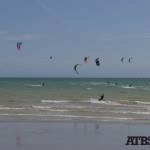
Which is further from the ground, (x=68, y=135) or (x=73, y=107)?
(x=73, y=107)

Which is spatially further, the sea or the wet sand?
the sea

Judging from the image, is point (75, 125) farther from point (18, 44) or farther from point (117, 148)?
point (18, 44)

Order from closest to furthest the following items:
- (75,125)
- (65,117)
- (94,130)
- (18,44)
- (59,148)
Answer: (59,148) < (94,130) < (75,125) < (65,117) < (18,44)

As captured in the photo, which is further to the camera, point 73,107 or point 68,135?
point 73,107

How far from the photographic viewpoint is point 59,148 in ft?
50.7

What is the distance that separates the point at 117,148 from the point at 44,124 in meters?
7.13

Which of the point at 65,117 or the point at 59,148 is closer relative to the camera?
the point at 59,148

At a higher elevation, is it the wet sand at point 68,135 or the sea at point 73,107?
the sea at point 73,107

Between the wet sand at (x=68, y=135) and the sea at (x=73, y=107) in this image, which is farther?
the sea at (x=73, y=107)

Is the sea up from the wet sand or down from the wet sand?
up

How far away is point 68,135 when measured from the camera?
60.1 feet

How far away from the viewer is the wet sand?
15.8 meters

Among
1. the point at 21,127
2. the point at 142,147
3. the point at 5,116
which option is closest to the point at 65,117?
the point at 5,116

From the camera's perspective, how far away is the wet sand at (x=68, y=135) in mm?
15781
